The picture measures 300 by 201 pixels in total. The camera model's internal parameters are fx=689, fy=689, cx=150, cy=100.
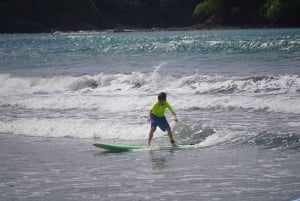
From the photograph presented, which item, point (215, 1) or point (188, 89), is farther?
point (215, 1)

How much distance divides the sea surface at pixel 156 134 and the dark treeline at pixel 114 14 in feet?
262

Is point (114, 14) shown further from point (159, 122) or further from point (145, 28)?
point (159, 122)

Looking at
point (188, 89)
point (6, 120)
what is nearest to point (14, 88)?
point (188, 89)

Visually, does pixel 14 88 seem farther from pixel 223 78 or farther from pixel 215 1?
pixel 215 1

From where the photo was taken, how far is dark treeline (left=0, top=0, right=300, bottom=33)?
114625 mm

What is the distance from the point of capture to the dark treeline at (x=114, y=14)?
376 ft

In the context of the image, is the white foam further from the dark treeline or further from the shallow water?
the dark treeline

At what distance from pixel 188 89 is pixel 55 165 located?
1371 centimetres

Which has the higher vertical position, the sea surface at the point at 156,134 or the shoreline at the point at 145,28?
the sea surface at the point at 156,134

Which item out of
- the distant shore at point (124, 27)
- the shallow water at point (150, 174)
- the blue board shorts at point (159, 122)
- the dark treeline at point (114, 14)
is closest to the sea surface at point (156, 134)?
the shallow water at point (150, 174)

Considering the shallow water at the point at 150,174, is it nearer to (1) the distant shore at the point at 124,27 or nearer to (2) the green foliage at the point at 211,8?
(1) the distant shore at the point at 124,27

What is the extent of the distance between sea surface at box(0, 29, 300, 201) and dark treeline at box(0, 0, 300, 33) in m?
79.8

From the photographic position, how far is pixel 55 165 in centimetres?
1297

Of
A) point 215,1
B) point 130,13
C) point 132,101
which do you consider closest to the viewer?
point 132,101
